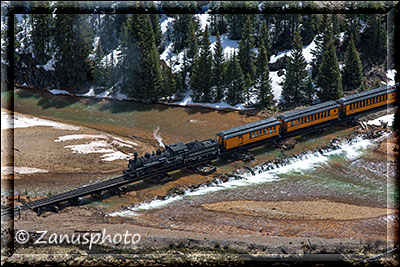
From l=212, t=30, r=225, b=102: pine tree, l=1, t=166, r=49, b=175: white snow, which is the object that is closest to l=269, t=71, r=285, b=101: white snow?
l=212, t=30, r=225, b=102: pine tree

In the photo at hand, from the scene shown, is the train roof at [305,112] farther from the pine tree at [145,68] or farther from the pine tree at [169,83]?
the pine tree at [145,68]

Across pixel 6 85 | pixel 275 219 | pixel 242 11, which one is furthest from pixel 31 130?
pixel 242 11

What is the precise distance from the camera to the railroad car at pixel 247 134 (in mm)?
61188

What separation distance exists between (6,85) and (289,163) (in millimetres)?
56337

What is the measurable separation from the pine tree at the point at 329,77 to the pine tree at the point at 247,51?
12.1m

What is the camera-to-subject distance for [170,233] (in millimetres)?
45438

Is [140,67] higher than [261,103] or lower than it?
higher

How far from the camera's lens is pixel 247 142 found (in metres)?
62.6

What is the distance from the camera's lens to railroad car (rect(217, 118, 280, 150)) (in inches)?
2409

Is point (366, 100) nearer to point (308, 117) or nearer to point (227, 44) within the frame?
point (308, 117)

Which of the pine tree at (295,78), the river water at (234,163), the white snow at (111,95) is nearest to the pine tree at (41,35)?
the river water at (234,163)

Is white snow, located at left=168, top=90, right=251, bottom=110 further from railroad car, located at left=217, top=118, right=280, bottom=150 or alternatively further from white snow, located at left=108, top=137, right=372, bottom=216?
white snow, located at left=108, top=137, right=372, bottom=216

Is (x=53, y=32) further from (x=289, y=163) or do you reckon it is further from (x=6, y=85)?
(x=289, y=163)

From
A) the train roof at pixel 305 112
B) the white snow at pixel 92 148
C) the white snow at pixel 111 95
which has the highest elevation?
the white snow at pixel 111 95
